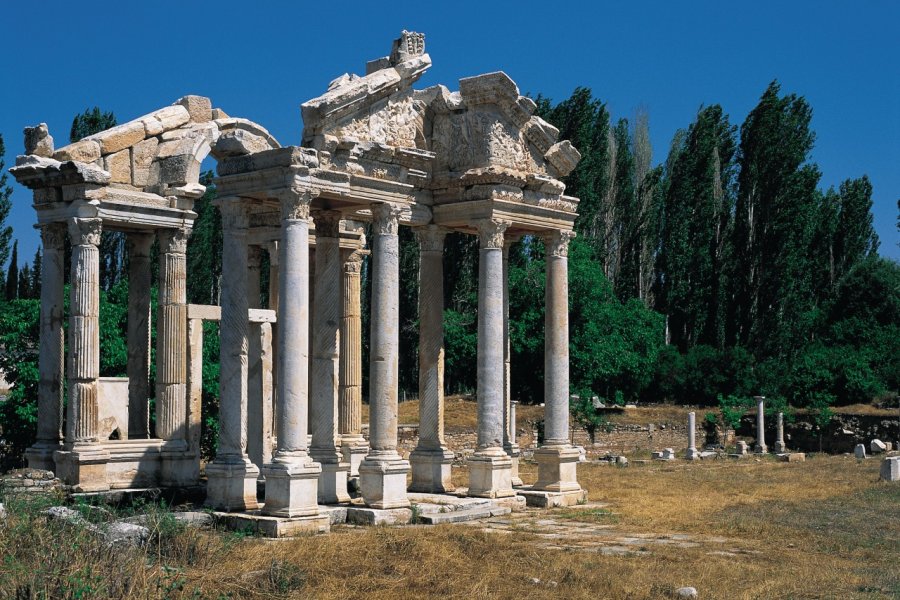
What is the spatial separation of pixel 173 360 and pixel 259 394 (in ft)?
9.84

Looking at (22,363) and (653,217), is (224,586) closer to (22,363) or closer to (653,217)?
(22,363)

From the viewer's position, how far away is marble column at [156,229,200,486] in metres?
21.9

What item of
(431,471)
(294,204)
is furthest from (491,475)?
(294,204)

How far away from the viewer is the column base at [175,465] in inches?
854

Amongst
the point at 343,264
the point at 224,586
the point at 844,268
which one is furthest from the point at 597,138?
the point at 224,586

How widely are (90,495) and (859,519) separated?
14.2 metres

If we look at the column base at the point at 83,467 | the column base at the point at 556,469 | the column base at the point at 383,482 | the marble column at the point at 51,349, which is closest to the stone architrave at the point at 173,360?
the column base at the point at 83,467

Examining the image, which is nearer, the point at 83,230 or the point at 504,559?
the point at 504,559

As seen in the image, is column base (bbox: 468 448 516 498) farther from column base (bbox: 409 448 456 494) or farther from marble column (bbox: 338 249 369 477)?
marble column (bbox: 338 249 369 477)

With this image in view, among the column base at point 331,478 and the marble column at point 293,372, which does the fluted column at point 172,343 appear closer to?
the column base at point 331,478

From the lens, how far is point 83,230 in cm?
2088

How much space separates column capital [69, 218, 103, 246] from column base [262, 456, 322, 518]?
6.17m

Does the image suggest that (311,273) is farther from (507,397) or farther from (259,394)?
(507,397)

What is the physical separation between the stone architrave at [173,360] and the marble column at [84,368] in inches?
57.2
